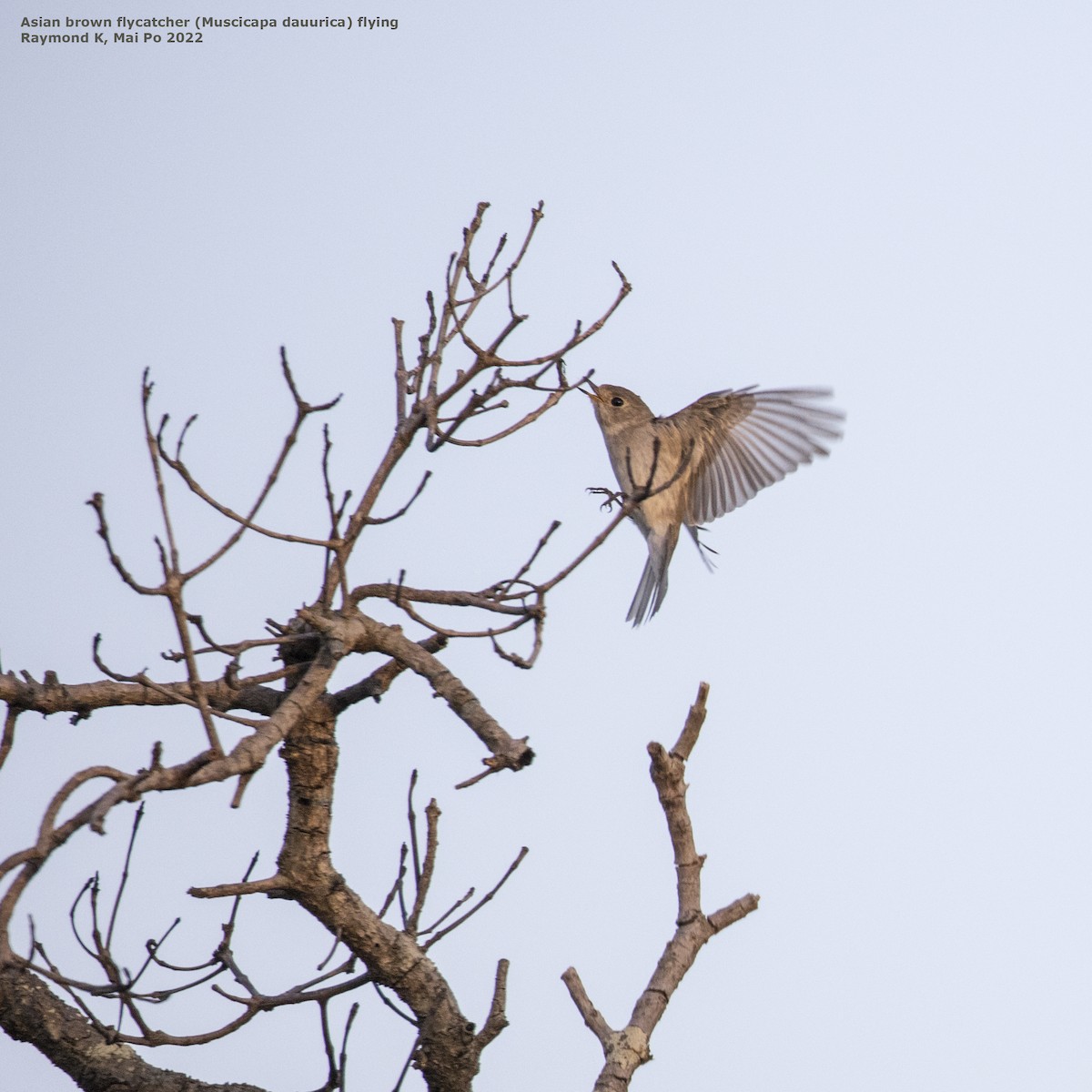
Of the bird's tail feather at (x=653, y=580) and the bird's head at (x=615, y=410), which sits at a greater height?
the bird's head at (x=615, y=410)

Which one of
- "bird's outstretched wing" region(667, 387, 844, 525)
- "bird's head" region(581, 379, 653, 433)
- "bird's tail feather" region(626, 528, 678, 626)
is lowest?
"bird's tail feather" region(626, 528, 678, 626)

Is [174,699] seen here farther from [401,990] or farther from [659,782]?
[659,782]

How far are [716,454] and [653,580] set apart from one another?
0.68 meters

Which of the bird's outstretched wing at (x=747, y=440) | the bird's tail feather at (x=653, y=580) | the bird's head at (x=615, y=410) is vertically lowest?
the bird's tail feather at (x=653, y=580)

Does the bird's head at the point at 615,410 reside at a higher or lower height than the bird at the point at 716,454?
higher

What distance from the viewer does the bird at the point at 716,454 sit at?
21.3ft

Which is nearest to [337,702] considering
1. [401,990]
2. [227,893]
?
[227,893]

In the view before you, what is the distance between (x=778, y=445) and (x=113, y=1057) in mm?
4121

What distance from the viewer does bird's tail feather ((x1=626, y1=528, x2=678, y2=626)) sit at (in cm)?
647

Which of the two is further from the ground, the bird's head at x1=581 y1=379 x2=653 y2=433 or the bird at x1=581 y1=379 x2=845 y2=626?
the bird's head at x1=581 y1=379 x2=653 y2=433

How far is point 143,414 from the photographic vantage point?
8.61 feet

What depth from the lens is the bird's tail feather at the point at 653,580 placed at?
647 cm

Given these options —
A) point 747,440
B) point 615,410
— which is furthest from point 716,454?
point 615,410

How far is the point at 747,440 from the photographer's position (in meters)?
6.61
